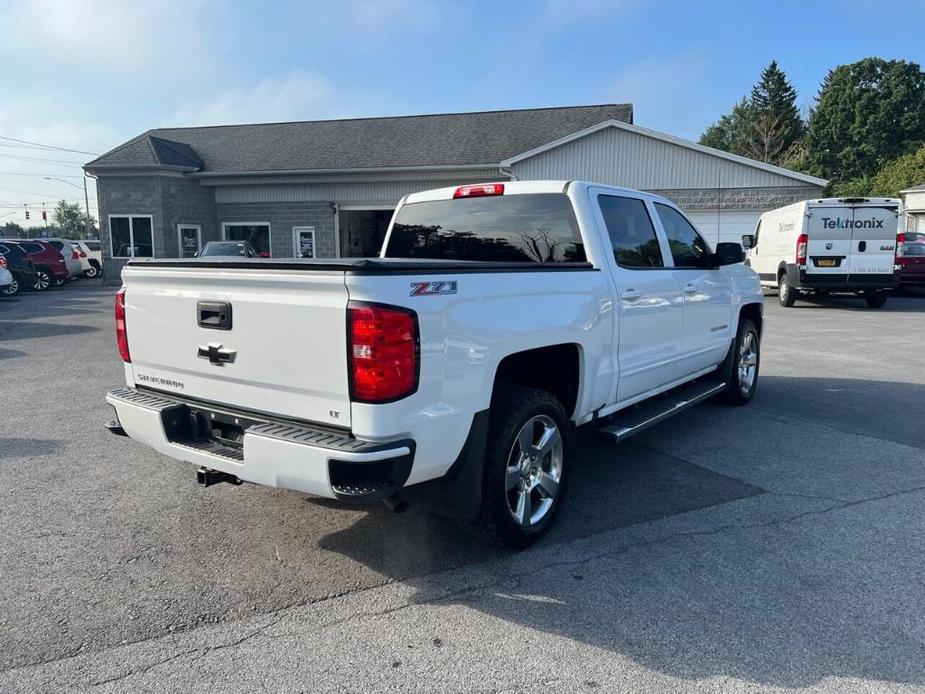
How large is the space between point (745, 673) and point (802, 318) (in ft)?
46.6

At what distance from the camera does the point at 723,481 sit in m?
4.88

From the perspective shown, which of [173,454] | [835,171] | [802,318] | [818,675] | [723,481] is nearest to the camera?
[818,675]

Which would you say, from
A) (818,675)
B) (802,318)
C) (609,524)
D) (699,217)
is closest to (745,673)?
(818,675)

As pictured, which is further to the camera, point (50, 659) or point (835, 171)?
point (835, 171)

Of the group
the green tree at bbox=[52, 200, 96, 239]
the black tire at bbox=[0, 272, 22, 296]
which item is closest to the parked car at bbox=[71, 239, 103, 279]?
the black tire at bbox=[0, 272, 22, 296]

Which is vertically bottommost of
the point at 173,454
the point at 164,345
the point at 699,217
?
the point at 173,454

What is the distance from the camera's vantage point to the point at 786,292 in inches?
684

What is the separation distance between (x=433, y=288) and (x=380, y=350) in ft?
1.30

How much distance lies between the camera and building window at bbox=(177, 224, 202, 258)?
25719 millimetres

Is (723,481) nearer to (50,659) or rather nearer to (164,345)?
(164,345)

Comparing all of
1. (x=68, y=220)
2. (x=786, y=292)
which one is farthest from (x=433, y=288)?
(x=68, y=220)

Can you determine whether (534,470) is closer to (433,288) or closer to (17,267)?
(433,288)

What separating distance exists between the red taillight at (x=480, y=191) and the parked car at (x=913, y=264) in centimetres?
1925

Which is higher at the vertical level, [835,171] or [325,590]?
[835,171]
